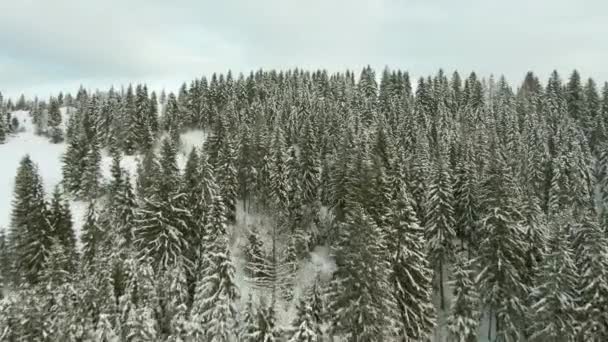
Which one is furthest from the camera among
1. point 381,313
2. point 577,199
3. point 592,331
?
point 577,199

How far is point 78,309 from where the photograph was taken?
1577 inches

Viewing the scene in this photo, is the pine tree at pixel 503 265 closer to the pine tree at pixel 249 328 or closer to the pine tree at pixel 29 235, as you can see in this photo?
the pine tree at pixel 249 328

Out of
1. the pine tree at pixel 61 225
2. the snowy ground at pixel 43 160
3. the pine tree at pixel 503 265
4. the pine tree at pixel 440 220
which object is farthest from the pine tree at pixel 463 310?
the snowy ground at pixel 43 160

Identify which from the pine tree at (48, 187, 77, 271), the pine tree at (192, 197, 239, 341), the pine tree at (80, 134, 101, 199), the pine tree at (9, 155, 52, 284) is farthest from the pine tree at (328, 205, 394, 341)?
the pine tree at (80, 134, 101, 199)

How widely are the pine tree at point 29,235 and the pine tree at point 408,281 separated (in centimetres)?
3664

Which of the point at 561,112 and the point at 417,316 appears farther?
the point at 561,112

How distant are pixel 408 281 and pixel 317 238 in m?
24.9

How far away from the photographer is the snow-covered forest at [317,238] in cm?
3772

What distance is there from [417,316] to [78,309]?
30719 millimetres

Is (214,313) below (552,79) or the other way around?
below

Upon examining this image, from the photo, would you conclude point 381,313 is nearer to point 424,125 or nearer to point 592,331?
point 592,331

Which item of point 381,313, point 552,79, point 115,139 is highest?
point 552,79

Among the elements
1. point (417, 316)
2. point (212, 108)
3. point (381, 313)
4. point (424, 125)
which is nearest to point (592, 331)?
point (417, 316)

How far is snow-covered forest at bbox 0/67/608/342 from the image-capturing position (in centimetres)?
3772
